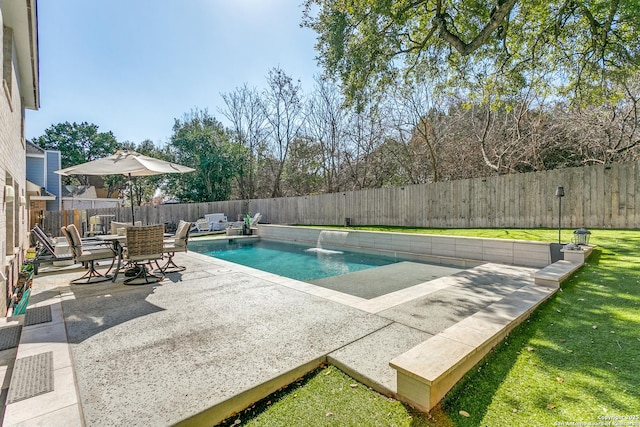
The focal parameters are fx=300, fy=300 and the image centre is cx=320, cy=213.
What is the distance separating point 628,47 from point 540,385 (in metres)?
9.28

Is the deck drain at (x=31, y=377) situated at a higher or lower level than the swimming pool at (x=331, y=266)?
higher

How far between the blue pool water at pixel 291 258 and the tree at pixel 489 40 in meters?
4.67

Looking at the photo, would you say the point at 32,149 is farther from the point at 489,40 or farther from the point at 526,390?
the point at 526,390

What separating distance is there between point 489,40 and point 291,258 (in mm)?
8403

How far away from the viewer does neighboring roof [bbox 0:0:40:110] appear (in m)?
5.02

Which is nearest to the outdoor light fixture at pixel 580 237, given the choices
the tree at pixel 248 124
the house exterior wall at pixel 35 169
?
the tree at pixel 248 124

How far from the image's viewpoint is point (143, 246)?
5.05 metres

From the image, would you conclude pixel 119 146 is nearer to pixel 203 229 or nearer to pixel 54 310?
pixel 203 229

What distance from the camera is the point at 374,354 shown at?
8.07 ft

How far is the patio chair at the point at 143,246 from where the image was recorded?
4910 mm

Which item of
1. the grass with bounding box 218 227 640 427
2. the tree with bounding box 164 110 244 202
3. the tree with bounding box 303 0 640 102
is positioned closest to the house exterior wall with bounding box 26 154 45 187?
the tree with bounding box 164 110 244 202

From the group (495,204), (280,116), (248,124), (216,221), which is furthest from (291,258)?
(248,124)

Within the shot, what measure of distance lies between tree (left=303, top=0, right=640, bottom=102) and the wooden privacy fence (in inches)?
93.1

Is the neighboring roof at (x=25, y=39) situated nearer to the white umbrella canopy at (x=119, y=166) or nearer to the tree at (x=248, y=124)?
the white umbrella canopy at (x=119, y=166)
